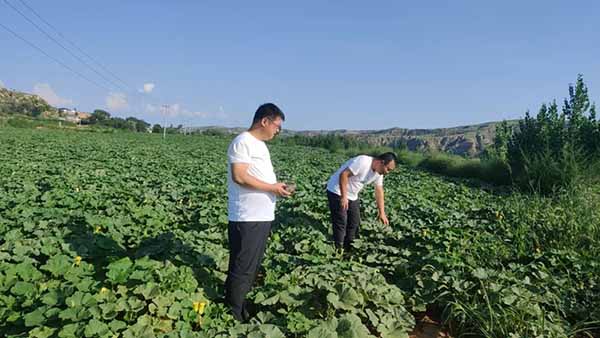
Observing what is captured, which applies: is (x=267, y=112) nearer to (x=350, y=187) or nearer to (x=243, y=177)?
(x=243, y=177)

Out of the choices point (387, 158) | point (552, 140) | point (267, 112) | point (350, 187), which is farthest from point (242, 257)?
point (552, 140)

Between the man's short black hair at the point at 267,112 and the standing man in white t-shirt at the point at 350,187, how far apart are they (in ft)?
6.46

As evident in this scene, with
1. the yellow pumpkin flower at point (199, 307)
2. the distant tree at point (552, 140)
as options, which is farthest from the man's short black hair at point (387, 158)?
the distant tree at point (552, 140)

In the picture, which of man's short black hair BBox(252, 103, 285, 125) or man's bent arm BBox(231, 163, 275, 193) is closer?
man's bent arm BBox(231, 163, 275, 193)

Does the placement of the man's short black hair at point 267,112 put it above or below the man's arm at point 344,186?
above

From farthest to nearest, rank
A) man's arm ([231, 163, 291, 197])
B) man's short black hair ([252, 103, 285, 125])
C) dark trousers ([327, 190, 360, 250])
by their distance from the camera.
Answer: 1. dark trousers ([327, 190, 360, 250])
2. man's short black hair ([252, 103, 285, 125])
3. man's arm ([231, 163, 291, 197])

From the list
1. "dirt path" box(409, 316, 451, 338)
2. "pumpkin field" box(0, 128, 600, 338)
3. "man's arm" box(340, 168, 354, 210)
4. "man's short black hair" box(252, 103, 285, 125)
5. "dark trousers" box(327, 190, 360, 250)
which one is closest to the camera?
"pumpkin field" box(0, 128, 600, 338)

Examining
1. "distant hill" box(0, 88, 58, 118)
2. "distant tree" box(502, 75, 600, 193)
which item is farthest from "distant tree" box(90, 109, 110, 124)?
"distant tree" box(502, 75, 600, 193)

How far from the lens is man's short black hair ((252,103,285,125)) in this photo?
3.30m

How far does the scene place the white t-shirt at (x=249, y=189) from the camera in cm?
320

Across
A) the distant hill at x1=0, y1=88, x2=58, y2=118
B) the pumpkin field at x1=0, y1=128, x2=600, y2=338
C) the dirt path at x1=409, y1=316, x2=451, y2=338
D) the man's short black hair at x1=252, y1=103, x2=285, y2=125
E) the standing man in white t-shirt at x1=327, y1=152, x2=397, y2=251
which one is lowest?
the dirt path at x1=409, y1=316, x2=451, y2=338

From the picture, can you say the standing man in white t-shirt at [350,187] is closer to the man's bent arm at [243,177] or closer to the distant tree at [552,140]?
the man's bent arm at [243,177]

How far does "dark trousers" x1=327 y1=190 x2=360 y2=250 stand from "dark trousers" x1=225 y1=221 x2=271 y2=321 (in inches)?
76.0

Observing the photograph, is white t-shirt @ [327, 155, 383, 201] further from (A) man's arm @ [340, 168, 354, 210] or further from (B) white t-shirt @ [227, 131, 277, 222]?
(B) white t-shirt @ [227, 131, 277, 222]
